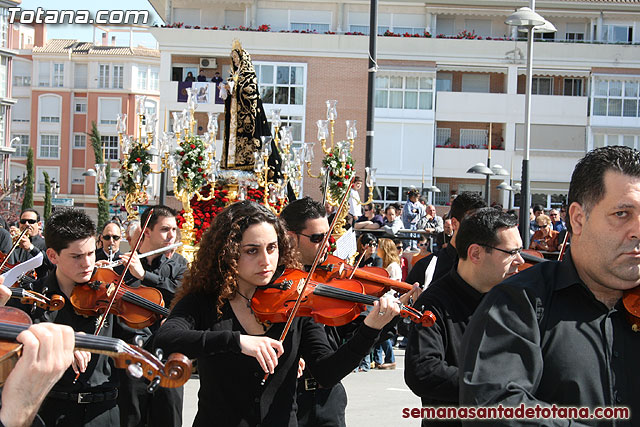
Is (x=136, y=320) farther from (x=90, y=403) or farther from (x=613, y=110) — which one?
(x=613, y=110)

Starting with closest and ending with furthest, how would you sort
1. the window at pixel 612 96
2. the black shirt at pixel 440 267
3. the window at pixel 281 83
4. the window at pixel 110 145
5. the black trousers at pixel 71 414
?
the black trousers at pixel 71 414 → the black shirt at pixel 440 267 → the window at pixel 281 83 → the window at pixel 612 96 → the window at pixel 110 145

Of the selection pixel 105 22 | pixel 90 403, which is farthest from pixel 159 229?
pixel 105 22

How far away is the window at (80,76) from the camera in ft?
256

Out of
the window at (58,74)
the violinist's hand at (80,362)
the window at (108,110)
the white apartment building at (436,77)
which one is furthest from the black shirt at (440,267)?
the window at (58,74)

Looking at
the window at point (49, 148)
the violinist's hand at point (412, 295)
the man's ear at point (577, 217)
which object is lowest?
the violinist's hand at point (412, 295)

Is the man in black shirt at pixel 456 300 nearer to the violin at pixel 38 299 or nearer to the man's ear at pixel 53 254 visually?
the violin at pixel 38 299

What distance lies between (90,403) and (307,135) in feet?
127

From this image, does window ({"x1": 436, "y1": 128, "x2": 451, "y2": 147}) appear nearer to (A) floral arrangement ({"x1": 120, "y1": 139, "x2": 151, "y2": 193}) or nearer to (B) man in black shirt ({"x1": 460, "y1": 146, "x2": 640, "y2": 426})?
(A) floral arrangement ({"x1": 120, "y1": 139, "x2": 151, "y2": 193})

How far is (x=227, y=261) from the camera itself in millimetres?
4129

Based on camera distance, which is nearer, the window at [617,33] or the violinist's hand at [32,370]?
the violinist's hand at [32,370]

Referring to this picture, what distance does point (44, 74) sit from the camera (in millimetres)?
78750

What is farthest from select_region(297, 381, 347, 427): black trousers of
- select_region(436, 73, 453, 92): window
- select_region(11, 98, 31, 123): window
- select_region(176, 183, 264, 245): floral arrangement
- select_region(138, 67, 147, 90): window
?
select_region(11, 98, 31, 123): window

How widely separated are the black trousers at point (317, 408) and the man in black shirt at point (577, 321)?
7.78 feet

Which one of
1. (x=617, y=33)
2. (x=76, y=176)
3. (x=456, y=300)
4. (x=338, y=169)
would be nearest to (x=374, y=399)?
(x=338, y=169)
